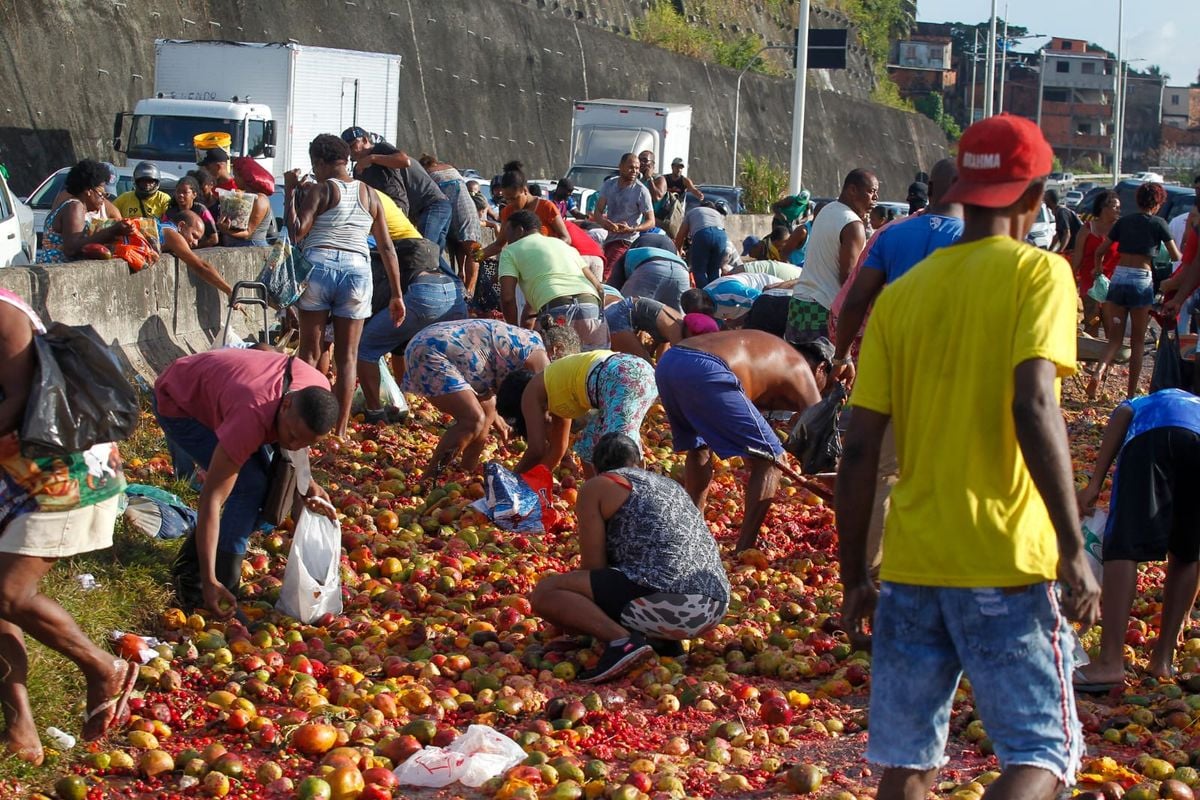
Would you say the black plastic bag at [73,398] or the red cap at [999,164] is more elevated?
the red cap at [999,164]

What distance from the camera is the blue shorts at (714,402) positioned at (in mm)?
7336

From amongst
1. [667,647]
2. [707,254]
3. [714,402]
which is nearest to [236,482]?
[667,647]

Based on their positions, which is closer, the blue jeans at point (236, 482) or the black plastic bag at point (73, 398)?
the black plastic bag at point (73, 398)

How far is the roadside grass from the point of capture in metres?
4.75

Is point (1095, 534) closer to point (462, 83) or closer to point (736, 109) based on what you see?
point (462, 83)

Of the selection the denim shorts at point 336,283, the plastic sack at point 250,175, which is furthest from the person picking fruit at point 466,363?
the plastic sack at point 250,175

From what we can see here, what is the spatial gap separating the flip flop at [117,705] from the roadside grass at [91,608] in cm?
10

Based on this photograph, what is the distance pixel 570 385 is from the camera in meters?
7.65

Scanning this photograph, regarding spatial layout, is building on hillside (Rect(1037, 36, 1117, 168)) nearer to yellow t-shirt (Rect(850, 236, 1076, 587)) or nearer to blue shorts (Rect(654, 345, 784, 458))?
blue shorts (Rect(654, 345, 784, 458))

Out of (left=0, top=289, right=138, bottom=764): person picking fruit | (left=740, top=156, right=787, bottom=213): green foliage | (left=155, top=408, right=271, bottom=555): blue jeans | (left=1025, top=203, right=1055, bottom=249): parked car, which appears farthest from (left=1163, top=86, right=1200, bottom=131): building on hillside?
(left=0, top=289, right=138, bottom=764): person picking fruit

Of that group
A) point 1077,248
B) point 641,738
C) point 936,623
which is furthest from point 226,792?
point 1077,248

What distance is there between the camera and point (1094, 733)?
5.53m

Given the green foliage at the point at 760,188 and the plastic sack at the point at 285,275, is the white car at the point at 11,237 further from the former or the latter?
the green foliage at the point at 760,188

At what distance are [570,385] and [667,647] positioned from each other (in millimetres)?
1784
